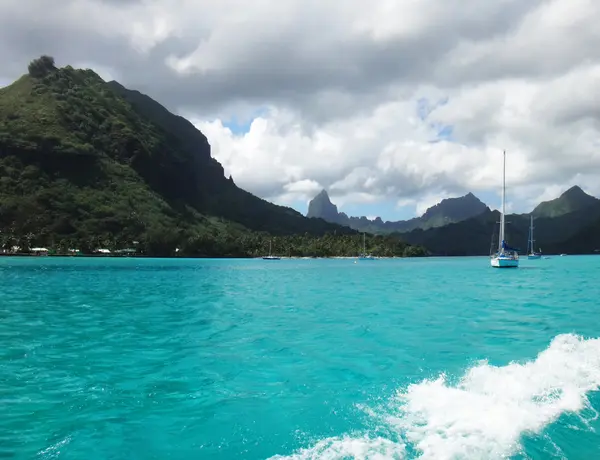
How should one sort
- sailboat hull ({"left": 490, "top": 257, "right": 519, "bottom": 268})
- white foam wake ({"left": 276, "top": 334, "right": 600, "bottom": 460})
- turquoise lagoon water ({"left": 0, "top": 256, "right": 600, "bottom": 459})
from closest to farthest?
white foam wake ({"left": 276, "top": 334, "right": 600, "bottom": 460})
turquoise lagoon water ({"left": 0, "top": 256, "right": 600, "bottom": 459})
sailboat hull ({"left": 490, "top": 257, "right": 519, "bottom": 268})

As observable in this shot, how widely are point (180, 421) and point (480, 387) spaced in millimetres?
8944

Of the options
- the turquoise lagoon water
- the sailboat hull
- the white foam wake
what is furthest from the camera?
the sailboat hull

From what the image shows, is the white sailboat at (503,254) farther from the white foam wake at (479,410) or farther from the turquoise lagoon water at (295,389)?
the white foam wake at (479,410)

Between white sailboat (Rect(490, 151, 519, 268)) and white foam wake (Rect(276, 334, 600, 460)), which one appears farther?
white sailboat (Rect(490, 151, 519, 268))

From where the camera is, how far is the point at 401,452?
32.2 feet

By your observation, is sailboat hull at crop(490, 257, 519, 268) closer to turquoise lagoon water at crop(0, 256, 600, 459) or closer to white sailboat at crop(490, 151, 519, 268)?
white sailboat at crop(490, 151, 519, 268)

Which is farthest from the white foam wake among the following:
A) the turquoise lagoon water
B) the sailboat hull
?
the sailboat hull

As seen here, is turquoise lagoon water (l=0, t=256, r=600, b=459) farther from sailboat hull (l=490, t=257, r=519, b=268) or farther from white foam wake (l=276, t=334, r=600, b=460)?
sailboat hull (l=490, t=257, r=519, b=268)

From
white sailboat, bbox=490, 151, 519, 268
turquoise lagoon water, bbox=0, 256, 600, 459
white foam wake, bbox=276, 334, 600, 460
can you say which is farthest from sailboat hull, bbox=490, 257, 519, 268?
white foam wake, bbox=276, 334, 600, 460

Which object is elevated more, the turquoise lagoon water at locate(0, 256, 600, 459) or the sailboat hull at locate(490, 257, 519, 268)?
the sailboat hull at locate(490, 257, 519, 268)

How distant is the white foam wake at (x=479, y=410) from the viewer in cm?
995

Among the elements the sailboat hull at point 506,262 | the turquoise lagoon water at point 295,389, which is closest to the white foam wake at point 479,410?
the turquoise lagoon water at point 295,389

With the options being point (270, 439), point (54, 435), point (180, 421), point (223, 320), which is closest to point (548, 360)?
Answer: point (270, 439)

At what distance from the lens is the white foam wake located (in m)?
9.95
